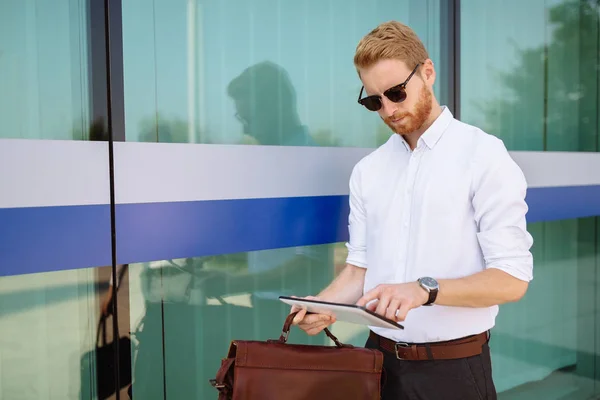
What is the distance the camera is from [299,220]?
2.38m

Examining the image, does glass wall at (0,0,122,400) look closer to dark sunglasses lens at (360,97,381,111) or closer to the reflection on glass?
the reflection on glass

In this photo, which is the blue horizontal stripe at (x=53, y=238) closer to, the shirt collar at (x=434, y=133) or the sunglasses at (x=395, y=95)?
the sunglasses at (x=395, y=95)

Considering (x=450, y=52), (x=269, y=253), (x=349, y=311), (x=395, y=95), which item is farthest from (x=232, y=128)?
(x=450, y=52)

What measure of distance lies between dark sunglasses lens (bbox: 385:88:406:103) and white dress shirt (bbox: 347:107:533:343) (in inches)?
5.2

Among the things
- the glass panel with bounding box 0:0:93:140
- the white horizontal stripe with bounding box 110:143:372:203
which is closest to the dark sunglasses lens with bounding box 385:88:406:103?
the white horizontal stripe with bounding box 110:143:372:203

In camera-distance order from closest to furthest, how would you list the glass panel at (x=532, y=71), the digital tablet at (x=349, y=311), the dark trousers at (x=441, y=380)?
the digital tablet at (x=349, y=311), the dark trousers at (x=441, y=380), the glass panel at (x=532, y=71)

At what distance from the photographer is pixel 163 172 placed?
2.03 meters

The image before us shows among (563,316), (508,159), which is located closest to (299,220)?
(508,159)

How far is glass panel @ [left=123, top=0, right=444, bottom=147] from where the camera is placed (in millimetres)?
2076

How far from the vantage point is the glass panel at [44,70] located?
5.94 feet

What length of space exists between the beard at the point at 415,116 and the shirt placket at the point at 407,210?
76 millimetres

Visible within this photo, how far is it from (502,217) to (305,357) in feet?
1.95

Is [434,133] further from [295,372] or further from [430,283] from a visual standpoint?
[295,372]

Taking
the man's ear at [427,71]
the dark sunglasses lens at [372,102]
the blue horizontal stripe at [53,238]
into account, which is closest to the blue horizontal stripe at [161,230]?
the blue horizontal stripe at [53,238]
